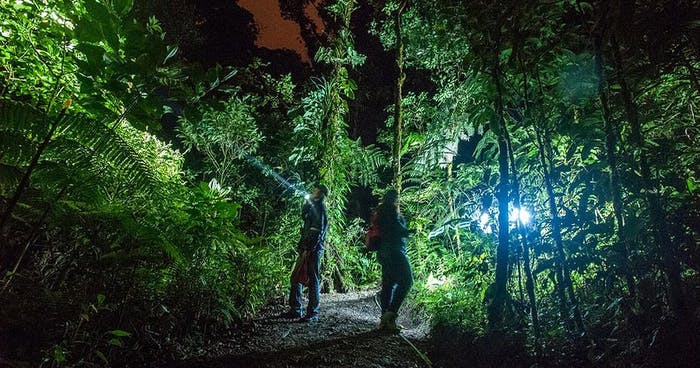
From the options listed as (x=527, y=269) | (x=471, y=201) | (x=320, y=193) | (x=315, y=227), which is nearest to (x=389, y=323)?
(x=315, y=227)

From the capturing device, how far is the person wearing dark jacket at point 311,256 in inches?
215

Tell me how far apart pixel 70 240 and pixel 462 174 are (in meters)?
4.60

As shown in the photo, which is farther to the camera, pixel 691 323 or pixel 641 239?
pixel 641 239

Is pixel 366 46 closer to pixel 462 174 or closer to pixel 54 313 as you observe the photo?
pixel 462 174

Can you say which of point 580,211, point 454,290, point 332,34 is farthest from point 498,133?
point 332,34

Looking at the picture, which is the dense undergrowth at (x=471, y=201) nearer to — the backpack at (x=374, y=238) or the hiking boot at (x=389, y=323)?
the hiking boot at (x=389, y=323)

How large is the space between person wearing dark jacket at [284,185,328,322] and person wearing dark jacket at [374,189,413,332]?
2.81 feet

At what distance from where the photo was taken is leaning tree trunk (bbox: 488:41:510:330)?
3.79 metres

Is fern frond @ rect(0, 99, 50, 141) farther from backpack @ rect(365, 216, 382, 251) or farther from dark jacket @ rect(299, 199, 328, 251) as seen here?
backpack @ rect(365, 216, 382, 251)

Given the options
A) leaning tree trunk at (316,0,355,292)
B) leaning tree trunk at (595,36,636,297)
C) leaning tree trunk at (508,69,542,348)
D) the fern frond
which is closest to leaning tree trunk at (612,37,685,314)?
leaning tree trunk at (595,36,636,297)

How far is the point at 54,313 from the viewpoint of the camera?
287 cm

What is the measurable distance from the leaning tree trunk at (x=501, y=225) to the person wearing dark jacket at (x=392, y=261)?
1.62 metres

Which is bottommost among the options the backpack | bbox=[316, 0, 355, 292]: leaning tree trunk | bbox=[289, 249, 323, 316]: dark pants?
bbox=[289, 249, 323, 316]: dark pants

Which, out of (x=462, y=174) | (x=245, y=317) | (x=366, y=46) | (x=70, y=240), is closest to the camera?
(x=70, y=240)
